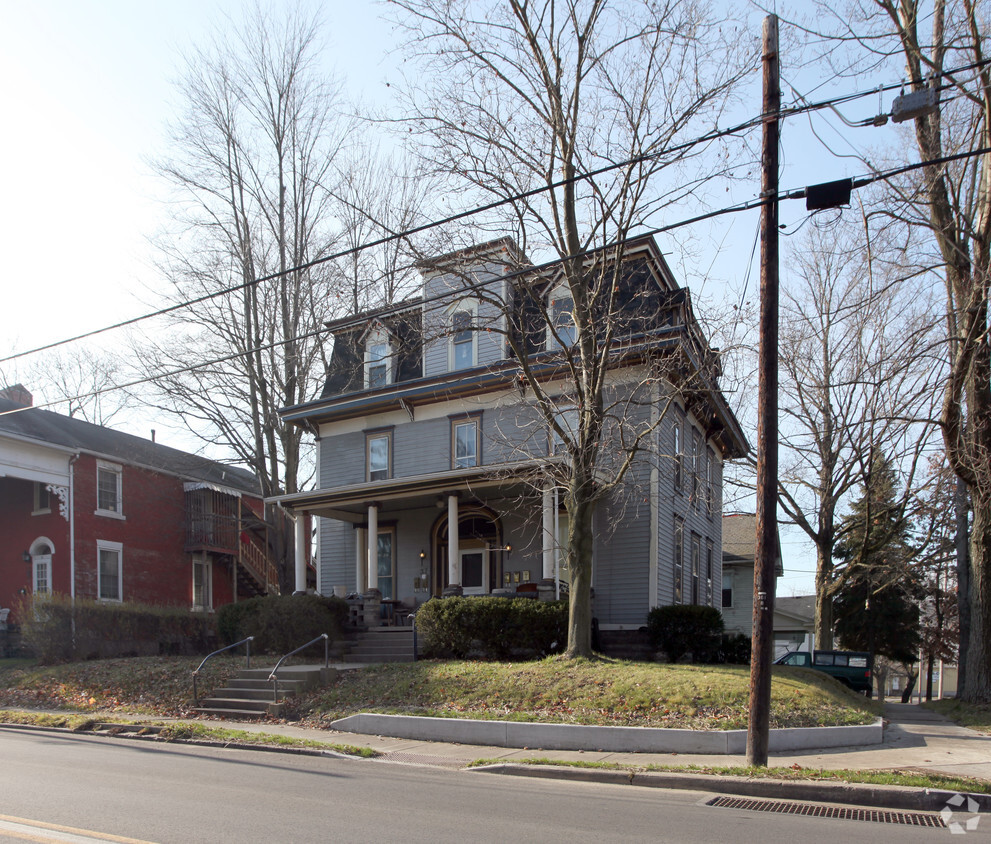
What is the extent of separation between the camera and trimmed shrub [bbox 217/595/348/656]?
1959 centimetres

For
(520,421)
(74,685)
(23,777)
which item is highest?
(520,421)

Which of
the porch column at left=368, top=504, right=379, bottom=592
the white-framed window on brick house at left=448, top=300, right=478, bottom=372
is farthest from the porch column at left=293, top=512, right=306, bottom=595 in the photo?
the white-framed window on brick house at left=448, top=300, right=478, bottom=372

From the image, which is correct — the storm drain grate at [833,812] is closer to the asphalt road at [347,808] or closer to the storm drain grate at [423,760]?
the asphalt road at [347,808]

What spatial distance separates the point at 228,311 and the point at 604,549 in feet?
46.7

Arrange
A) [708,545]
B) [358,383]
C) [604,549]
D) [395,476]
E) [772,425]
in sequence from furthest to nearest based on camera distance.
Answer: [708,545] → [358,383] → [395,476] → [604,549] → [772,425]

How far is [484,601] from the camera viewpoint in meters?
17.9

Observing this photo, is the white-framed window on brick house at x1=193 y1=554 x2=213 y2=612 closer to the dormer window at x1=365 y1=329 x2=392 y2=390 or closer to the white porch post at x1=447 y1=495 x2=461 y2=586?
the dormer window at x1=365 y1=329 x2=392 y2=390

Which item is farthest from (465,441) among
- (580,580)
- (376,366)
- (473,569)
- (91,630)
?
(91,630)

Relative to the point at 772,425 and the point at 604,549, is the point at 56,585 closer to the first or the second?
the point at 604,549

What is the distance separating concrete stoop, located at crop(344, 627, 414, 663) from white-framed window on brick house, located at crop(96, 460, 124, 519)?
13.2m

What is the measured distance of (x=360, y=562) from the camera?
79.4 feet

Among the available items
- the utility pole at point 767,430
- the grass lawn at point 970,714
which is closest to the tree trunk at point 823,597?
the grass lawn at point 970,714

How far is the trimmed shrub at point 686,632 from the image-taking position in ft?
61.0

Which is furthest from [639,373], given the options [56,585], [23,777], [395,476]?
[56,585]
